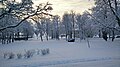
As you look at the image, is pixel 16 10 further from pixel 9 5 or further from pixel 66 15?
pixel 66 15

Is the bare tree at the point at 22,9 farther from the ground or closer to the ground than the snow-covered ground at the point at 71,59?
farther from the ground

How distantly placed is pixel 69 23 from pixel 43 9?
299 ft

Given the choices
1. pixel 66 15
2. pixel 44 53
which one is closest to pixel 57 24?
pixel 66 15

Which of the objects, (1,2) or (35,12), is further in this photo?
(35,12)

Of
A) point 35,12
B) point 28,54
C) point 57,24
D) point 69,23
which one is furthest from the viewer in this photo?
point 57,24

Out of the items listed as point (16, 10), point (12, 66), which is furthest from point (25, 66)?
point (16, 10)

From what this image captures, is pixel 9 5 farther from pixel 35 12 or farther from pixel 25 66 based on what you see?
pixel 25 66

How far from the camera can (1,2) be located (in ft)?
65.4

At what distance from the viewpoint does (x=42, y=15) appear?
71.4 feet

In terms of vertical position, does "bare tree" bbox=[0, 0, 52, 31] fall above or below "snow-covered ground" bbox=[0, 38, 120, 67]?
above

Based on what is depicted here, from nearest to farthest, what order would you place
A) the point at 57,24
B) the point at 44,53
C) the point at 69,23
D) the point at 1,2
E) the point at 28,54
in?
the point at 1,2
the point at 28,54
the point at 44,53
the point at 69,23
the point at 57,24

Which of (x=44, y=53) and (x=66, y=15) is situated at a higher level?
(x=66, y=15)

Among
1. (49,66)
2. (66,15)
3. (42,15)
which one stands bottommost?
(49,66)

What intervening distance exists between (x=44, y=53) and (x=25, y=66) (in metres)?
9.28
